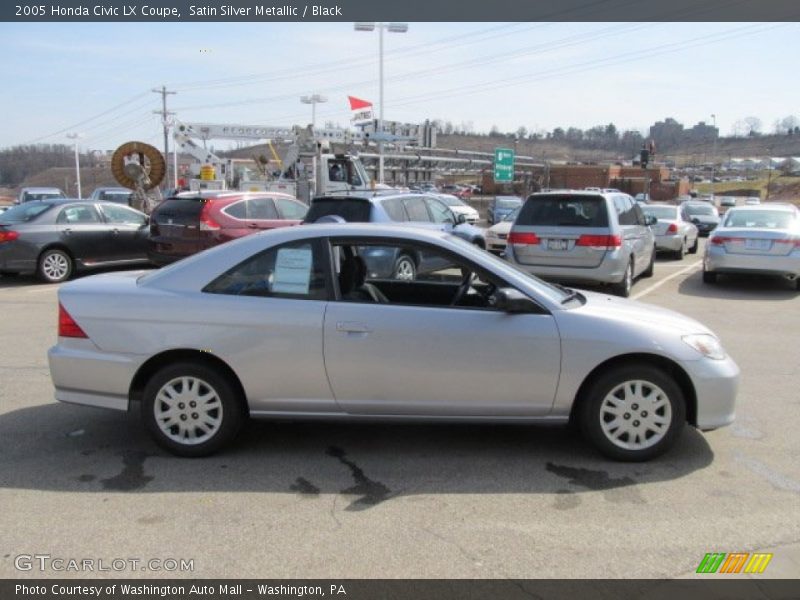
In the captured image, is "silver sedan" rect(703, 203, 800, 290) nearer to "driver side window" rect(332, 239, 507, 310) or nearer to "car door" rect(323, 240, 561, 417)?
"driver side window" rect(332, 239, 507, 310)

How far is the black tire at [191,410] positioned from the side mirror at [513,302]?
1.81 meters

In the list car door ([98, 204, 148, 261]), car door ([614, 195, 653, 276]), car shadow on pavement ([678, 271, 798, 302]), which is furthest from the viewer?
car door ([98, 204, 148, 261])

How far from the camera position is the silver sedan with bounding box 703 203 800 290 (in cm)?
1162

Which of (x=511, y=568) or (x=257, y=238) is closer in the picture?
(x=511, y=568)

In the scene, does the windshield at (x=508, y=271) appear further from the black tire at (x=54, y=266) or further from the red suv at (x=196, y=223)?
the black tire at (x=54, y=266)

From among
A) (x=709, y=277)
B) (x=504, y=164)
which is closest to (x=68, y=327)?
(x=709, y=277)

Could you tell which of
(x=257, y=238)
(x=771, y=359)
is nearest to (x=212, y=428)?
(x=257, y=238)

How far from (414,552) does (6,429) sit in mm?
3383

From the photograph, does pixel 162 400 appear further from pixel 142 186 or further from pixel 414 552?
pixel 142 186

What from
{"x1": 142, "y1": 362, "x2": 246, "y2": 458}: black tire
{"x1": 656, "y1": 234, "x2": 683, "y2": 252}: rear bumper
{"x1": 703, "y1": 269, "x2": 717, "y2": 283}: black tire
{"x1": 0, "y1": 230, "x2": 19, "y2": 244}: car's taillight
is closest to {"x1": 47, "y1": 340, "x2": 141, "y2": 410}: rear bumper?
{"x1": 142, "y1": 362, "x2": 246, "y2": 458}: black tire

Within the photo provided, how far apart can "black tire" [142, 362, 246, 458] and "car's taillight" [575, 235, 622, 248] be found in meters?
7.19

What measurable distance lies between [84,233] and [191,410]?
9.85m

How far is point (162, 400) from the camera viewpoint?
14.4ft

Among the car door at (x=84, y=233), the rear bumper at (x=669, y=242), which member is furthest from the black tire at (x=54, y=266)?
the rear bumper at (x=669, y=242)
